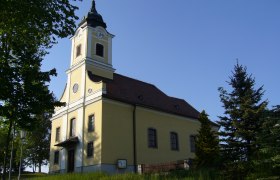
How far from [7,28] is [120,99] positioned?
50.0 ft

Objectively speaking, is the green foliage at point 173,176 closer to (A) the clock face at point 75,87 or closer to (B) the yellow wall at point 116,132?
(B) the yellow wall at point 116,132

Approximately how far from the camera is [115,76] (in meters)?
32.7

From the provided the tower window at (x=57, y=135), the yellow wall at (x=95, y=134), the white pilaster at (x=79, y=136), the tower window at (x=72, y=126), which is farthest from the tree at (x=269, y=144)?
the tower window at (x=57, y=135)

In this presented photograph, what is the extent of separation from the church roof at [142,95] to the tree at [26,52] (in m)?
10.4

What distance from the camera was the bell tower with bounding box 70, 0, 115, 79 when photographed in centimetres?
3091

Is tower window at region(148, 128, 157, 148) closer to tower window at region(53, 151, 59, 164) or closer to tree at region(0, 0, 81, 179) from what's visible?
tower window at region(53, 151, 59, 164)

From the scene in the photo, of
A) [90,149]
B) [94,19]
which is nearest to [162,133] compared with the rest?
[90,149]

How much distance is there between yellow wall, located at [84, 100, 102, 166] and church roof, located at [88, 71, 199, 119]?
4.67 ft

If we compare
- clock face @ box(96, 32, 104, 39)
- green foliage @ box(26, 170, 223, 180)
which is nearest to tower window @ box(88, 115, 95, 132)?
clock face @ box(96, 32, 104, 39)

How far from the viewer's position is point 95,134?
26.5 meters

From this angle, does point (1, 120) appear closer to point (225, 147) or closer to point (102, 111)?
point (102, 111)

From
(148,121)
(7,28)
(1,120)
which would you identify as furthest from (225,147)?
(148,121)

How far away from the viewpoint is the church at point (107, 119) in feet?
87.1

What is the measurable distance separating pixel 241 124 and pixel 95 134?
45.8ft
